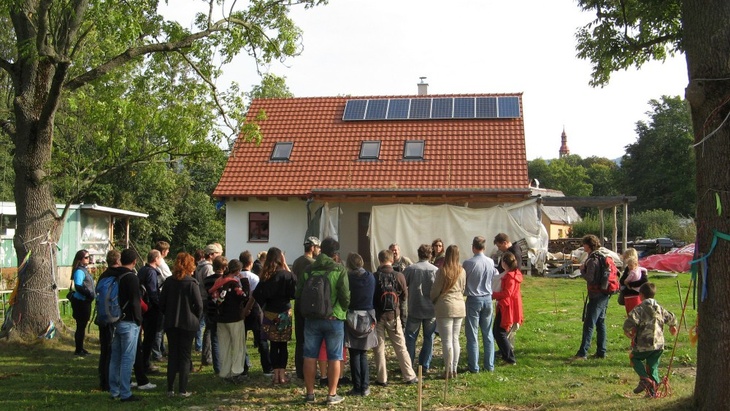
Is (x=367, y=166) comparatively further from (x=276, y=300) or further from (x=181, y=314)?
(x=181, y=314)

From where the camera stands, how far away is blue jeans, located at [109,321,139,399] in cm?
840

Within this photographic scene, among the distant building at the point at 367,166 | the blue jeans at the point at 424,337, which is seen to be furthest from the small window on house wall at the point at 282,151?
the blue jeans at the point at 424,337

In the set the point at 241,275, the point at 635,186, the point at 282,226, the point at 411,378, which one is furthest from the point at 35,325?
the point at 635,186

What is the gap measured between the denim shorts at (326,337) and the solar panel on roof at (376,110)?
20.5m

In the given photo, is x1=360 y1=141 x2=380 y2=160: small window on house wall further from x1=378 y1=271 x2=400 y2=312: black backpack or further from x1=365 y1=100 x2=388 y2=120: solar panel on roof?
x1=378 y1=271 x2=400 y2=312: black backpack

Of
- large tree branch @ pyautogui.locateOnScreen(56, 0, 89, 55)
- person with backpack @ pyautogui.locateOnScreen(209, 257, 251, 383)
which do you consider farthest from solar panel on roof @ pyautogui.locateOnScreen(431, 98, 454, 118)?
person with backpack @ pyautogui.locateOnScreen(209, 257, 251, 383)

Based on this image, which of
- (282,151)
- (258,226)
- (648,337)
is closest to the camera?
(648,337)

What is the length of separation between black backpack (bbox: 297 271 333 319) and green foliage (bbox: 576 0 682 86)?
5.65 m

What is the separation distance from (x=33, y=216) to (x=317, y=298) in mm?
6325

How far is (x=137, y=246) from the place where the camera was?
3238 cm

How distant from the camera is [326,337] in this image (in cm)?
820

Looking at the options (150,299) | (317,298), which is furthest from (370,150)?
(317,298)

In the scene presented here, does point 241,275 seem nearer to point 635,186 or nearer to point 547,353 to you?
point 547,353

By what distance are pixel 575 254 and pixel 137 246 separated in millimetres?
18550
